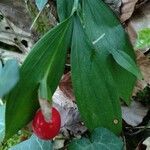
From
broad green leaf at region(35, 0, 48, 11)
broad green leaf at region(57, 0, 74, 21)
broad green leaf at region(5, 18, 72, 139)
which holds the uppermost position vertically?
broad green leaf at region(35, 0, 48, 11)

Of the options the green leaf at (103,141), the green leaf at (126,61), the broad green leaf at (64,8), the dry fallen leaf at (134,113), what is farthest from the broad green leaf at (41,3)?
the dry fallen leaf at (134,113)

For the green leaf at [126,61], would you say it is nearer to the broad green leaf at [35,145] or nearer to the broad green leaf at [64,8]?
the broad green leaf at [64,8]

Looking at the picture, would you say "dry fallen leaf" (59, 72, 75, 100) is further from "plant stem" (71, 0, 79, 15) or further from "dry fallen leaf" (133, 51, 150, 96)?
"plant stem" (71, 0, 79, 15)

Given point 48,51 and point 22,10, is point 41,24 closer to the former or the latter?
point 22,10

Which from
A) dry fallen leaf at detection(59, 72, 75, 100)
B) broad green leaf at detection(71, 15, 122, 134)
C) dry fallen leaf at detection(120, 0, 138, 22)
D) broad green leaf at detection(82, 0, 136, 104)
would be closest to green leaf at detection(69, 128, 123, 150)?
broad green leaf at detection(71, 15, 122, 134)

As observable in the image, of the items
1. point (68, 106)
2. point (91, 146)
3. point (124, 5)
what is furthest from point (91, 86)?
point (124, 5)
